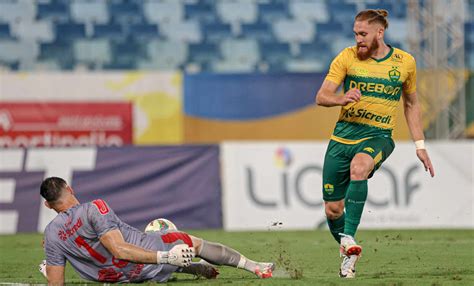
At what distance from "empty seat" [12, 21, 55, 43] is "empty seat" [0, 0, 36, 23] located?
13cm

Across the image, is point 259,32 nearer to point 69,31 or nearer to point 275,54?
point 275,54

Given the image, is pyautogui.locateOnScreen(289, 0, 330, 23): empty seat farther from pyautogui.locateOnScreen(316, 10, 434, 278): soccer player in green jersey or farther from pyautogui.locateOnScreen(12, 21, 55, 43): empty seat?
pyautogui.locateOnScreen(316, 10, 434, 278): soccer player in green jersey

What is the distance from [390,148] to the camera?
28.2 feet

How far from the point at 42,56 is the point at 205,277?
1345 cm

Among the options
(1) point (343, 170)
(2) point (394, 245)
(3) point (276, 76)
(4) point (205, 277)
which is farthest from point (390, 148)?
(3) point (276, 76)

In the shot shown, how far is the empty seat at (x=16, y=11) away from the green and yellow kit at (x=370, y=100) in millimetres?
13796

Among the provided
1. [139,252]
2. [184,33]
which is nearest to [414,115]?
[139,252]

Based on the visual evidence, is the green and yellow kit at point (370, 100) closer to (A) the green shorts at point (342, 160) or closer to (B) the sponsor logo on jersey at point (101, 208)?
(A) the green shorts at point (342, 160)

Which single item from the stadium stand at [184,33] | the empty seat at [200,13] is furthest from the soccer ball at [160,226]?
the empty seat at [200,13]

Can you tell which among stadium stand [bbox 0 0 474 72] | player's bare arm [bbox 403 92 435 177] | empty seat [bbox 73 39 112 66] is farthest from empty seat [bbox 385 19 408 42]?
player's bare arm [bbox 403 92 435 177]

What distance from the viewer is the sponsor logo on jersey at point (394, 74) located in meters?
8.48

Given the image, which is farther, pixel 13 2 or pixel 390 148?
pixel 13 2

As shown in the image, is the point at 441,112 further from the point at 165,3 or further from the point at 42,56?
the point at 42,56

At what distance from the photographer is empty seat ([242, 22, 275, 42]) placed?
2212 centimetres
